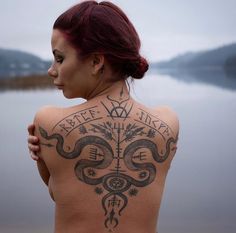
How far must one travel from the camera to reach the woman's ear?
71cm

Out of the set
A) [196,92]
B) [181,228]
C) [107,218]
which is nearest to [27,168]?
[181,228]

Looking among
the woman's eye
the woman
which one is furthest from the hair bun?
the woman's eye

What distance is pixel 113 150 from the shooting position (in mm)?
729

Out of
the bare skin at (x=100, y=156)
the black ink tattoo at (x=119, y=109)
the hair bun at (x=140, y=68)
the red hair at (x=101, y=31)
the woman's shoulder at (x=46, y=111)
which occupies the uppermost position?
the red hair at (x=101, y=31)

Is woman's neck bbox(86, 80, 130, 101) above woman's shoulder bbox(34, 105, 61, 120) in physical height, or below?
above

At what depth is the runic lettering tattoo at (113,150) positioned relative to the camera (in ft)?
2.36

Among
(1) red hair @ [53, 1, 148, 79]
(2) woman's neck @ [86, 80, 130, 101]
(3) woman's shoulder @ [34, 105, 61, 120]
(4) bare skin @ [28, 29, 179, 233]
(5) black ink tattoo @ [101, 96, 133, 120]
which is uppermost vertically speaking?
(1) red hair @ [53, 1, 148, 79]

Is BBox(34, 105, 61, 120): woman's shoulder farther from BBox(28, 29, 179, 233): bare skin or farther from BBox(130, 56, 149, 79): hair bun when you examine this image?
BBox(130, 56, 149, 79): hair bun

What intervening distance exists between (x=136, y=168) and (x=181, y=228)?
1.98 meters

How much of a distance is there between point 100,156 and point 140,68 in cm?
17

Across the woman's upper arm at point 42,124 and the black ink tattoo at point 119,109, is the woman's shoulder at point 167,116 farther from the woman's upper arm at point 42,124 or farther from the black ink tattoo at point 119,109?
the woman's upper arm at point 42,124

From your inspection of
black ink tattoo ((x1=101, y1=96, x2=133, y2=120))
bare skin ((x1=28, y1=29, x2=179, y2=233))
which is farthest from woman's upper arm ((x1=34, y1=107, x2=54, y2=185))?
black ink tattoo ((x1=101, y1=96, x2=133, y2=120))

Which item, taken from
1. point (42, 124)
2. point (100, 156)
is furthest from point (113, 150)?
point (42, 124)

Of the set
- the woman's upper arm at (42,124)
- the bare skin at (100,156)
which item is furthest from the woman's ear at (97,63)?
the woman's upper arm at (42,124)
